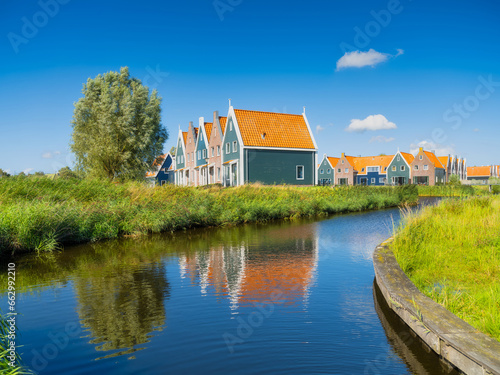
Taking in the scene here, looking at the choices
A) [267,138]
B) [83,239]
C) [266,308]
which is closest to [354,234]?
[266,308]

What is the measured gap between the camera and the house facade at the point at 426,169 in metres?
70.1

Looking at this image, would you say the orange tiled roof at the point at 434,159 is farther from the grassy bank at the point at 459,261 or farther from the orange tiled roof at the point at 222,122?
the grassy bank at the point at 459,261

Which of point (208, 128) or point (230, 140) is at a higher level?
point (208, 128)

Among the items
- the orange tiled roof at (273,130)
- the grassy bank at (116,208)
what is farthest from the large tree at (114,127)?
the grassy bank at (116,208)

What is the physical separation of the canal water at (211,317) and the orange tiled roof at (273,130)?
80.1ft

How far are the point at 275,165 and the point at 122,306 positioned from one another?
2914 cm

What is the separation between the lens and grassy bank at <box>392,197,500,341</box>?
16.7 feet

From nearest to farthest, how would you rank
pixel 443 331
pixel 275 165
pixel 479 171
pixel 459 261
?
1. pixel 443 331
2. pixel 459 261
3. pixel 275 165
4. pixel 479 171

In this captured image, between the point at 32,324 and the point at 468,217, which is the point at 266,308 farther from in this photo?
the point at 468,217
